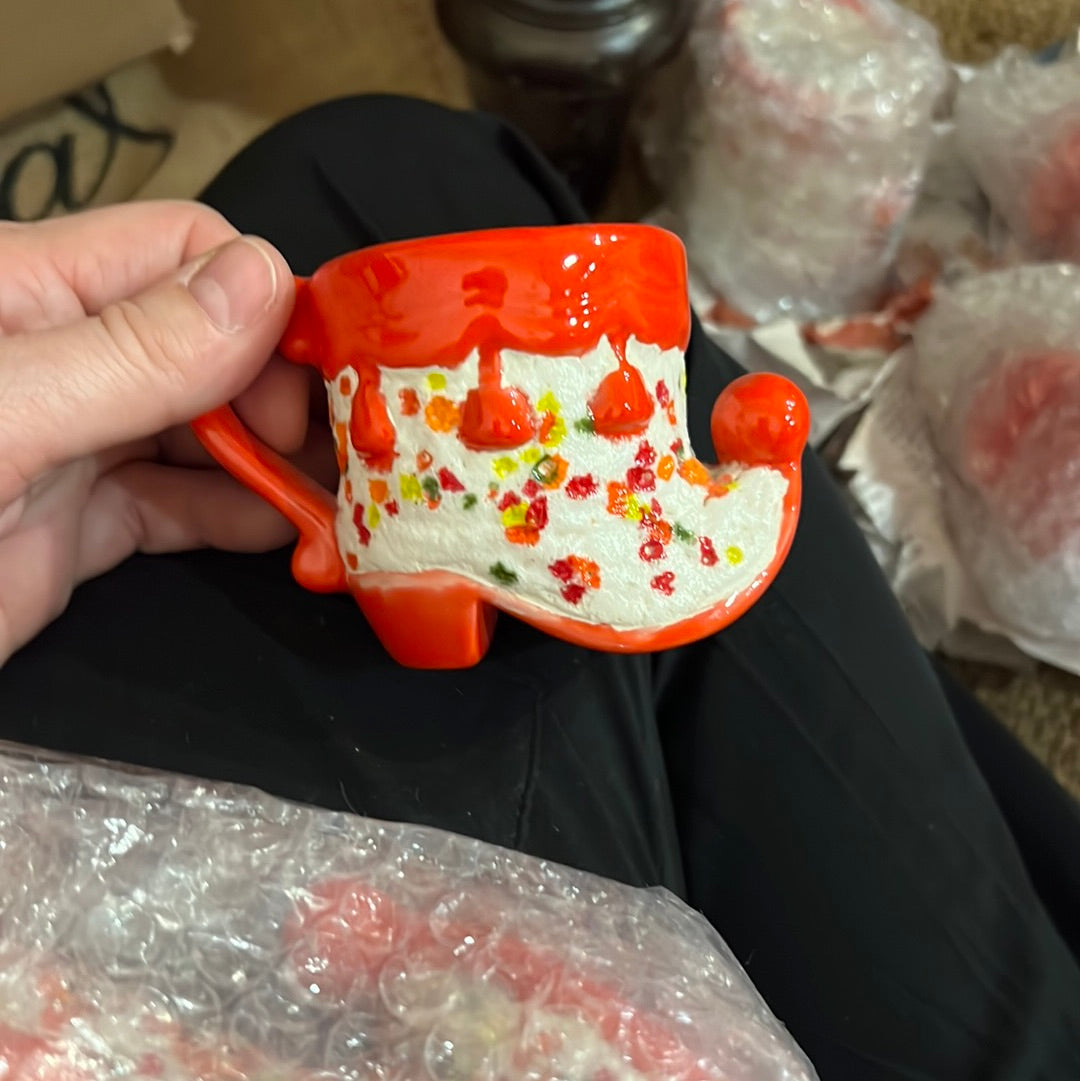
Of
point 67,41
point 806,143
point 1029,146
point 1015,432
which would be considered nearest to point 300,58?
point 67,41

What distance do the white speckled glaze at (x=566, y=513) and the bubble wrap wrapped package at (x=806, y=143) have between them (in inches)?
18.7

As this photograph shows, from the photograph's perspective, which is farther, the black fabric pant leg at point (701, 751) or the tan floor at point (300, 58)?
the tan floor at point (300, 58)

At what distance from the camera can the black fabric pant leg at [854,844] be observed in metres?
0.51

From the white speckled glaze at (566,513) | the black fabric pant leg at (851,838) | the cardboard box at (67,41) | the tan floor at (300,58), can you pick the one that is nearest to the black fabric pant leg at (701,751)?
the black fabric pant leg at (851,838)

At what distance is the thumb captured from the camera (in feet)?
1.38

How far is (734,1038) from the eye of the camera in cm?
36

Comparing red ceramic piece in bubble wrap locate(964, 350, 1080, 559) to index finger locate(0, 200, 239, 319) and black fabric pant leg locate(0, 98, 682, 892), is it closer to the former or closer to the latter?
black fabric pant leg locate(0, 98, 682, 892)

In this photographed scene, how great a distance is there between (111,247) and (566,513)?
0.87ft

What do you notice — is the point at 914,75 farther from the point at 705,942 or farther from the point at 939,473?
the point at 705,942

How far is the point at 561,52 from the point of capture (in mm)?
873

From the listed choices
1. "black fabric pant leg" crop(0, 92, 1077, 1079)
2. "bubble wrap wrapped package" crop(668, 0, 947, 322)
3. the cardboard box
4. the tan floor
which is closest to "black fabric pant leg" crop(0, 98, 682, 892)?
"black fabric pant leg" crop(0, 92, 1077, 1079)

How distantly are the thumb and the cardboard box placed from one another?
0.62 metres

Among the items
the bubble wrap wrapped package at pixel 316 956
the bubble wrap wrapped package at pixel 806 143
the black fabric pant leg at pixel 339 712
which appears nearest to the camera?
the bubble wrap wrapped package at pixel 316 956

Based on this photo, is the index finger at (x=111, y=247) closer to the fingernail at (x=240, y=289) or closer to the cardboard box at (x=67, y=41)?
the fingernail at (x=240, y=289)
